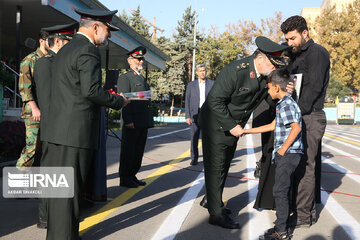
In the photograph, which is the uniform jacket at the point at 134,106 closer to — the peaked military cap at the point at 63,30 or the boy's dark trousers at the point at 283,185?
the peaked military cap at the point at 63,30

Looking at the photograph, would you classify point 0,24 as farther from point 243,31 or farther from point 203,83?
point 243,31

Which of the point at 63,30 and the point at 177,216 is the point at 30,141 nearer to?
the point at 63,30

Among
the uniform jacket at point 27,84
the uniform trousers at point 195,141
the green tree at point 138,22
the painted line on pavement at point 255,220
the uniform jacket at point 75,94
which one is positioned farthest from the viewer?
the green tree at point 138,22

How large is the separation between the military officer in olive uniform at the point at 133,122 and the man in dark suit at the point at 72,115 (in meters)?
2.45

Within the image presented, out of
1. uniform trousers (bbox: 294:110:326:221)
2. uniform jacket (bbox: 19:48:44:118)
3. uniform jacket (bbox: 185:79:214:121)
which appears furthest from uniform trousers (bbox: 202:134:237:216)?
uniform jacket (bbox: 185:79:214:121)

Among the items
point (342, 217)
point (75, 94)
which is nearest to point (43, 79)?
point (75, 94)

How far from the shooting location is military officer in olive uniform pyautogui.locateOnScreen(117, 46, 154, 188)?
5.22 metres

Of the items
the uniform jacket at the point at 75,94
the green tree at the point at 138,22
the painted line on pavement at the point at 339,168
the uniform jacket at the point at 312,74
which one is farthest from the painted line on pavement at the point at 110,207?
the green tree at the point at 138,22

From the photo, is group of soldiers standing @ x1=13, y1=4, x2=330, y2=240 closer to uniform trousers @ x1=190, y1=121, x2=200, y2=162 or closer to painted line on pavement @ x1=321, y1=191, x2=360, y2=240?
painted line on pavement @ x1=321, y1=191, x2=360, y2=240

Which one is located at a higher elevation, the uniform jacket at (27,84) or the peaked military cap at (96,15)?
the peaked military cap at (96,15)

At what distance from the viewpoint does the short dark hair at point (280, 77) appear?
3.28 metres

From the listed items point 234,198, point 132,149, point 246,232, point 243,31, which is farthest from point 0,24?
point 243,31

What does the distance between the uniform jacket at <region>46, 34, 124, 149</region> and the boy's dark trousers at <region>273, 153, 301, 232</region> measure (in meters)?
1.80

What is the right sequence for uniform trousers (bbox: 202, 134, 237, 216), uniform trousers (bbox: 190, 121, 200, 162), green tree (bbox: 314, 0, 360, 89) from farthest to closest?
green tree (bbox: 314, 0, 360, 89) < uniform trousers (bbox: 190, 121, 200, 162) < uniform trousers (bbox: 202, 134, 237, 216)
